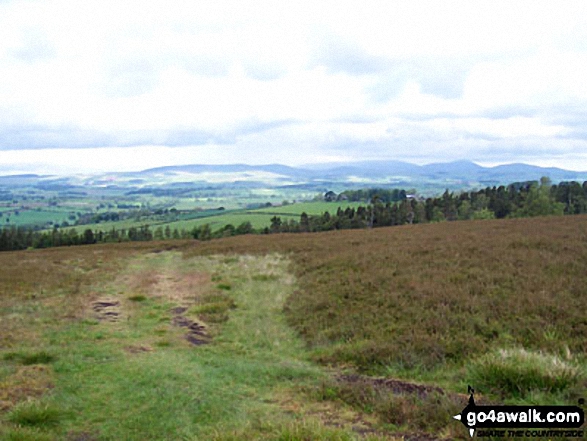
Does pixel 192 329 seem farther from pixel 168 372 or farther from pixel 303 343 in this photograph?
pixel 168 372

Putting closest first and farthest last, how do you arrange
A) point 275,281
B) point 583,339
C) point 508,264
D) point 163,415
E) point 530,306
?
point 163,415
point 583,339
point 530,306
point 508,264
point 275,281

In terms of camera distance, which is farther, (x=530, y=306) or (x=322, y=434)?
(x=530, y=306)

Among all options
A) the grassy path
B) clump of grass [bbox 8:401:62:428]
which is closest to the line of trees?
the grassy path

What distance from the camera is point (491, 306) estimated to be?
464 inches

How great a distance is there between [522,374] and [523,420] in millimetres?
1435

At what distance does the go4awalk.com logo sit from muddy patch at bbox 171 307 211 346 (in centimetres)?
812

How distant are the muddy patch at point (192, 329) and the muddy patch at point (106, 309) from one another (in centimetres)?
221

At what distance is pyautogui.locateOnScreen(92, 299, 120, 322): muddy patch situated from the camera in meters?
14.8

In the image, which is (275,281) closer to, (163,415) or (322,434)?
(163,415)

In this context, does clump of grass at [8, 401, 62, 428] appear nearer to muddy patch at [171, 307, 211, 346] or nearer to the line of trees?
muddy patch at [171, 307, 211, 346]

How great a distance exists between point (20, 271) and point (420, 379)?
2418 centimetres

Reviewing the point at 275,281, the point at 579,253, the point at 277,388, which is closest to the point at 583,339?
the point at 277,388

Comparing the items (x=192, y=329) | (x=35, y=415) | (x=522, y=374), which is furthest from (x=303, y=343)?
(x=35, y=415)

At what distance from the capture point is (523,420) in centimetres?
561
